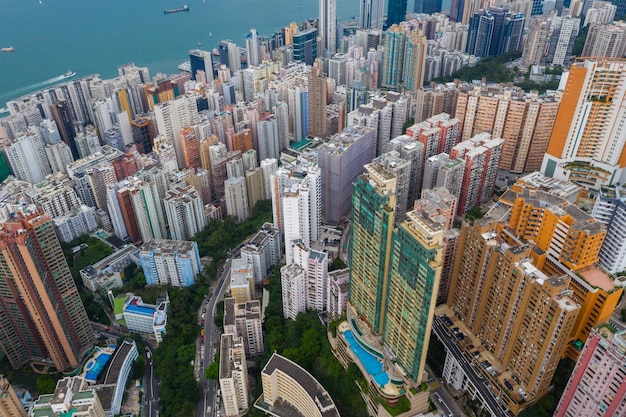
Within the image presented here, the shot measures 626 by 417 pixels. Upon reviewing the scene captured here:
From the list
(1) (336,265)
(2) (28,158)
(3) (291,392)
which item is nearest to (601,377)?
(3) (291,392)

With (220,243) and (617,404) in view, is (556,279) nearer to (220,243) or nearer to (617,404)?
(617,404)

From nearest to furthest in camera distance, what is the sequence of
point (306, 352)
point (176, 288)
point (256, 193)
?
point (306, 352)
point (176, 288)
point (256, 193)

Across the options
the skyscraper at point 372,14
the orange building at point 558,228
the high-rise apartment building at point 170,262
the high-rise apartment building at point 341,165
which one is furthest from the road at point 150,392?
the skyscraper at point 372,14

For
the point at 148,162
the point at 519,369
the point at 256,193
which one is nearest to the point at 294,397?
the point at 519,369

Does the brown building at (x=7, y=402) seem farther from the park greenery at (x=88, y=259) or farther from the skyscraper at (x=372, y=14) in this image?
the skyscraper at (x=372, y=14)

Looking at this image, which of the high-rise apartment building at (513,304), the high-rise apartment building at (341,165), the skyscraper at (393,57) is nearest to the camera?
the high-rise apartment building at (513,304)

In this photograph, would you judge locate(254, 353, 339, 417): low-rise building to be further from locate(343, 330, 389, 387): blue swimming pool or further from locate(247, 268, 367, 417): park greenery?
locate(343, 330, 389, 387): blue swimming pool
